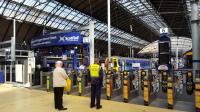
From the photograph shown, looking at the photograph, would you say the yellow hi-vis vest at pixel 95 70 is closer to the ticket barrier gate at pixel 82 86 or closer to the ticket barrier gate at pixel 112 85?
the ticket barrier gate at pixel 112 85

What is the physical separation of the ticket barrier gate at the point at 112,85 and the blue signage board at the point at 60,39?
3441 millimetres

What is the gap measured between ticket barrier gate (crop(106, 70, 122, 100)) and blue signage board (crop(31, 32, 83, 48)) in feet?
11.3

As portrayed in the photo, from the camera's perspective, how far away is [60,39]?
631 inches

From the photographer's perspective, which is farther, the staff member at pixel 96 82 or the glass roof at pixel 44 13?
the glass roof at pixel 44 13

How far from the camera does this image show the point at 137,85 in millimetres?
12773

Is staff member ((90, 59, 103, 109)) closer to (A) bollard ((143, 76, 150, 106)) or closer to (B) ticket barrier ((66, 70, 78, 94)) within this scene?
(A) bollard ((143, 76, 150, 106))

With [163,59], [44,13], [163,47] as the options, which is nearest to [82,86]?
[163,59]

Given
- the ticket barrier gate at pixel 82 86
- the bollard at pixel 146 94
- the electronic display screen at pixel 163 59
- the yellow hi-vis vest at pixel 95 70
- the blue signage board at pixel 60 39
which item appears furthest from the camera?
the blue signage board at pixel 60 39

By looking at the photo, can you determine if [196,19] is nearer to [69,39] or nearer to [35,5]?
[69,39]

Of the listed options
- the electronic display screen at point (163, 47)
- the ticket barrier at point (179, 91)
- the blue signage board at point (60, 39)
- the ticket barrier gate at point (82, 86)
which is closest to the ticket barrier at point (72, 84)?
the ticket barrier gate at point (82, 86)

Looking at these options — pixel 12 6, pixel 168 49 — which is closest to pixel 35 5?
pixel 12 6

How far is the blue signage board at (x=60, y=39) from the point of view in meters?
15.1

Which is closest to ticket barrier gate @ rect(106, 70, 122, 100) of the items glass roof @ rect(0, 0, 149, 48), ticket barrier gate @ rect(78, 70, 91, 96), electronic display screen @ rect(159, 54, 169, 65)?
ticket barrier gate @ rect(78, 70, 91, 96)

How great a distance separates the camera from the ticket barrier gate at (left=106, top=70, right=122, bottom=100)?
11.1m
